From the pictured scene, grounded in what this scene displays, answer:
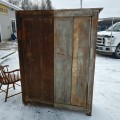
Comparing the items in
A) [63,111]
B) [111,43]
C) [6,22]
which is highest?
[6,22]

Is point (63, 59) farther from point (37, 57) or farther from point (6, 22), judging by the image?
point (6, 22)

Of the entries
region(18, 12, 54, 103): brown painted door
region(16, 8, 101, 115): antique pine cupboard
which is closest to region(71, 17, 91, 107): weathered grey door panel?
region(16, 8, 101, 115): antique pine cupboard

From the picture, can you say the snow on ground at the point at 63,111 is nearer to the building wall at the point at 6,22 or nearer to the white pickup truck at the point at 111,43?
the white pickup truck at the point at 111,43

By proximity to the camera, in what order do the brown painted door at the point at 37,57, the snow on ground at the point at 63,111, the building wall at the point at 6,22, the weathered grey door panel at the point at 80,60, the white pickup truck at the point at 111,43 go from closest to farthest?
1. the weathered grey door panel at the point at 80,60
2. the brown painted door at the point at 37,57
3. the snow on ground at the point at 63,111
4. the white pickup truck at the point at 111,43
5. the building wall at the point at 6,22

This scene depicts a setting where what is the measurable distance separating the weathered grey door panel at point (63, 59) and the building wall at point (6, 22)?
12519 mm

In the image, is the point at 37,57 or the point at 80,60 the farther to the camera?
the point at 37,57

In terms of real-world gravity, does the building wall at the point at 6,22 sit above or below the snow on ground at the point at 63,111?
above

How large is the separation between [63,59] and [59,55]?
0.31ft

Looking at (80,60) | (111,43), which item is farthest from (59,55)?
(111,43)

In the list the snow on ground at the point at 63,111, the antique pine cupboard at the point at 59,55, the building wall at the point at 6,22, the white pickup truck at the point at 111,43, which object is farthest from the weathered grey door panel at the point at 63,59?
the building wall at the point at 6,22

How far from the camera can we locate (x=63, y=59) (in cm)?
286

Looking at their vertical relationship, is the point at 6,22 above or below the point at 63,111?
above

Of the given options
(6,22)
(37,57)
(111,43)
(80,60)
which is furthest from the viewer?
(6,22)

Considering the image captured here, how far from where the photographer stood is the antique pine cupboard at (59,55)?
2632 mm
